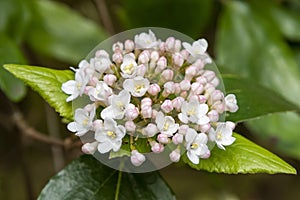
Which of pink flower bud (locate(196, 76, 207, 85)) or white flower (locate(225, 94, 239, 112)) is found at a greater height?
pink flower bud (locate(196, 76, 207, 85))

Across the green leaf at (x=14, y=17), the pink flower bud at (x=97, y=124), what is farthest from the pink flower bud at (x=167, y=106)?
the green leaf at (x=14, y=17)

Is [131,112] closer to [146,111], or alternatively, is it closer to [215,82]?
[146,111]

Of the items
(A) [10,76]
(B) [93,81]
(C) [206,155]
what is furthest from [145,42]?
(A) [10,76]

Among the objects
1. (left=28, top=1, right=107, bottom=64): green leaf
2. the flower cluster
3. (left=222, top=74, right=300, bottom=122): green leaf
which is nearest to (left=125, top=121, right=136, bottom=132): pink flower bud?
the flower cluster

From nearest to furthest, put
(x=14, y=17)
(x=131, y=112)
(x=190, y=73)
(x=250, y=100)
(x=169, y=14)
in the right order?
(x=131, y=112), (x=190, y=73), (x=250, y=100), (x=14, y=17), (x=169, y=14)

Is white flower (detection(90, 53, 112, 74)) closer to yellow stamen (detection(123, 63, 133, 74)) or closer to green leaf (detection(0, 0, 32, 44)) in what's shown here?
yellow stamen (detection(123, 63, 133, 74))

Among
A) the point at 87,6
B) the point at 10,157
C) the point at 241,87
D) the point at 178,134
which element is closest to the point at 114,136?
the point at 178,134

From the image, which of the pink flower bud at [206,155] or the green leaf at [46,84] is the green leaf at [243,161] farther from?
the green leaf at [46,84]
